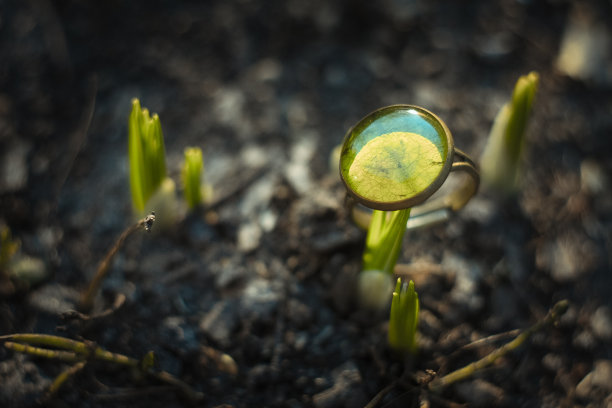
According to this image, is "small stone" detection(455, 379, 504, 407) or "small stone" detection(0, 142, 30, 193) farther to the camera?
"small stone" detection(0, 142, 30, 193)

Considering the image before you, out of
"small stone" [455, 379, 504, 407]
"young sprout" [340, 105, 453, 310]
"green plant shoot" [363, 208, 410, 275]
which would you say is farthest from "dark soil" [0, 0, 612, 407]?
"young sprout" [340, 105, 453, 310]

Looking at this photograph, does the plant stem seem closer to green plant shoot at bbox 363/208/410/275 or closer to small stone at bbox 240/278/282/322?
small stone at bbox 240/278/282/322

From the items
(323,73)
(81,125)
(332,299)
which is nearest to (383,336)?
(332,299)

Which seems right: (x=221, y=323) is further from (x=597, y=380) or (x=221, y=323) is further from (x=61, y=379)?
(x=597, y=380)

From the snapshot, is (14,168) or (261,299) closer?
(261,299)

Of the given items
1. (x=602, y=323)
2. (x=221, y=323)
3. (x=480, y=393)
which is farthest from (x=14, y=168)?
(x=602, y=323)

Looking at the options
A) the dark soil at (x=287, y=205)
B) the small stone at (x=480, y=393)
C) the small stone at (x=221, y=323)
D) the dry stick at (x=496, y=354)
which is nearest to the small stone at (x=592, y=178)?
the dark soil at (x=287, y=205)

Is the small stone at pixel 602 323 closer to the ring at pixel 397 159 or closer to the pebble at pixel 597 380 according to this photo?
the pebble at pixel 597 380
